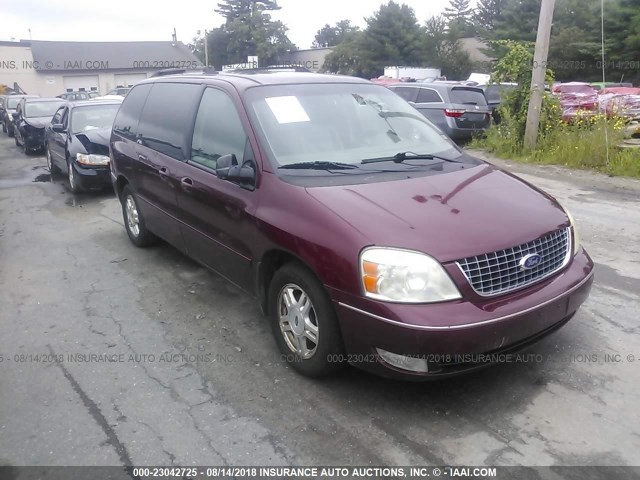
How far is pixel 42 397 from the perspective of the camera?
3533 millimetres

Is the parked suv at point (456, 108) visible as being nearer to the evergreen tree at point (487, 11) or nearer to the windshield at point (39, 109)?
the windshield at point (39, 109)

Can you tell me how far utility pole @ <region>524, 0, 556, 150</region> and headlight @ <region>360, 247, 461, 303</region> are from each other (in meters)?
9.82

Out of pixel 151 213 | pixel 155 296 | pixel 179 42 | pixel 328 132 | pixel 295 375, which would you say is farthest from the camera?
pixel 179 42

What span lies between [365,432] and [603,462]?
1.17 metres

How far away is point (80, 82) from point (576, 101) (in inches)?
2084

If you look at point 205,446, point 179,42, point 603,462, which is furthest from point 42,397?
point 179,42

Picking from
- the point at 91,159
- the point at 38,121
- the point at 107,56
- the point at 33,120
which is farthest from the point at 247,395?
the point at 107,56

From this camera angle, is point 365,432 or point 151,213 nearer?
point 365,432

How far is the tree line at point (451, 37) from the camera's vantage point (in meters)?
38.2

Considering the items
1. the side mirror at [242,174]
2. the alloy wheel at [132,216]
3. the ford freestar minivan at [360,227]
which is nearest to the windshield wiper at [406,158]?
the ford freestar minivan at [360,227]

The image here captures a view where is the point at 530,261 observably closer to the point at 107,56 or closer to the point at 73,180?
the point at 73,180

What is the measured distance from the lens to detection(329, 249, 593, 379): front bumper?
2877 mm

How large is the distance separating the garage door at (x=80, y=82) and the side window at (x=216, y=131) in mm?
58148

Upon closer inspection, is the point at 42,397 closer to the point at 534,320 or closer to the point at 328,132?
the point at 328,132
